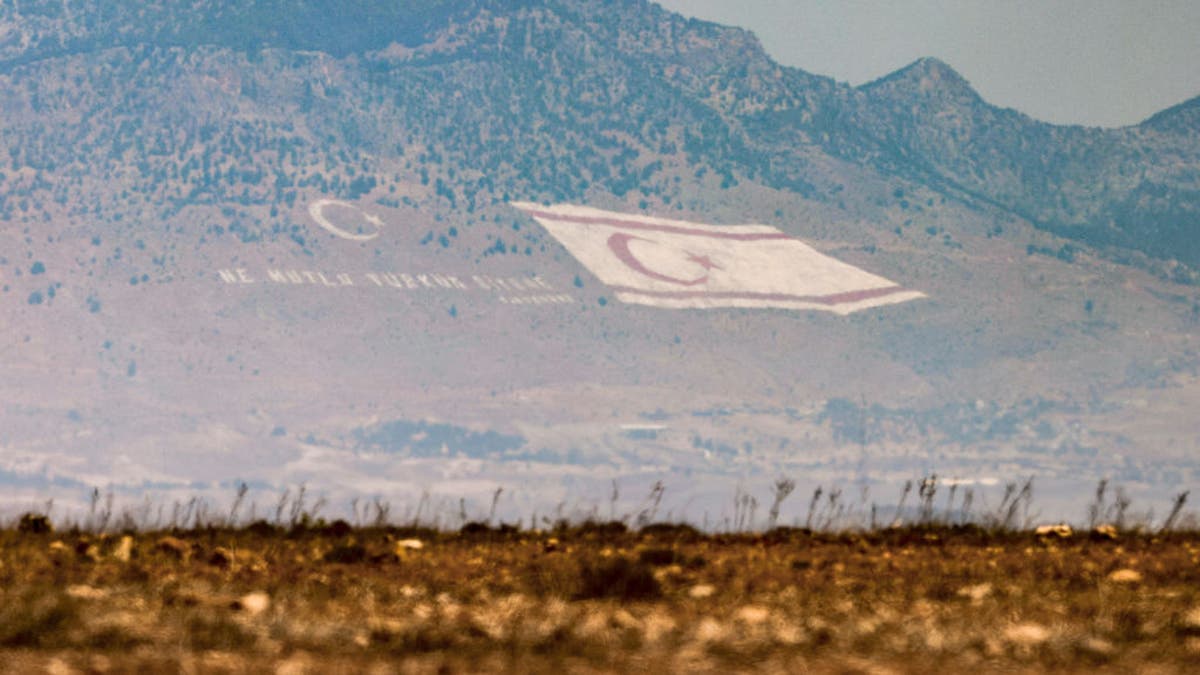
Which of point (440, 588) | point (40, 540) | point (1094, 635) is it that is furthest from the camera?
point (40, 540)

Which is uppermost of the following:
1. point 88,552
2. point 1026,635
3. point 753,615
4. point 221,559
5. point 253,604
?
point 1026,635

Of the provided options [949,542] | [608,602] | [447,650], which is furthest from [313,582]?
[949,542]

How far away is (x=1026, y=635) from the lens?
9.90 meters

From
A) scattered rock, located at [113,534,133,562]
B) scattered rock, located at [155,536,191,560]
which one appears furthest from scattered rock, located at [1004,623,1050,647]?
scattered rock, located at [113,534,133,562]

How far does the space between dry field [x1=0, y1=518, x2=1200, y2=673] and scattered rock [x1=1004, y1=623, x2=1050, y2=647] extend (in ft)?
0.07

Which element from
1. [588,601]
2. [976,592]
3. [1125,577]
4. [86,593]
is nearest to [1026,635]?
[976,592]

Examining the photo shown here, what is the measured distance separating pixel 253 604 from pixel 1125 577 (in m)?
7.05

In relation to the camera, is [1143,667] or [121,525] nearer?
[1143,667]

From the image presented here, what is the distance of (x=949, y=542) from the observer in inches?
690

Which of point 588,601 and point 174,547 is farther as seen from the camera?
point 174,547

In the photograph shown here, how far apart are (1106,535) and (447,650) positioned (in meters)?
10.9

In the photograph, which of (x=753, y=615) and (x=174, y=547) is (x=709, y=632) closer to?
(x=753, y=615)

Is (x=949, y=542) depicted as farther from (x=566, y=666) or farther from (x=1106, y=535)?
(x=566, y=666)

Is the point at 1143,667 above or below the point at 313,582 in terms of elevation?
above
